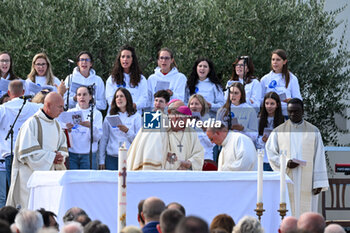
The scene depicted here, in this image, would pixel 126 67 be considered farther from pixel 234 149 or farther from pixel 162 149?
pixel 234 149

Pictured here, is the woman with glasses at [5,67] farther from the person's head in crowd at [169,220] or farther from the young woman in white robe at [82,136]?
the person's head in crowd at [169,220]

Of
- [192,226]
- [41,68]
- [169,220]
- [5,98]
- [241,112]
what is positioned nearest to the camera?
[192,226]

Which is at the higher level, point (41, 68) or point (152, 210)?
point (41, 68)

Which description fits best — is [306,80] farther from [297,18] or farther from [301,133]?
[301,133]

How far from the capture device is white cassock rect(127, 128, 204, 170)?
12.1 m

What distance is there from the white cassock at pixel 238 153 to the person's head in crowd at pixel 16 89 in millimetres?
3391

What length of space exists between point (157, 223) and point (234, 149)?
4088mm

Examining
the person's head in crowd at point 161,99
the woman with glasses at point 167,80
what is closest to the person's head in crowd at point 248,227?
the person's head in crowd at point 161,99

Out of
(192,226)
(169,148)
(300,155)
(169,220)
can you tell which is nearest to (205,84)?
(300,155)

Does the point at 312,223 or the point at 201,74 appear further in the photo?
the point at 201,74

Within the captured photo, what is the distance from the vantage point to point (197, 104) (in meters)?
14.9

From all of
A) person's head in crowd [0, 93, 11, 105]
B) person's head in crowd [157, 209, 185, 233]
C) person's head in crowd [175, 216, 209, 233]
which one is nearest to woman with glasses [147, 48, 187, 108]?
person's head in crowd [0, 93, 11, 105]

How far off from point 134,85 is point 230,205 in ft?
14.8

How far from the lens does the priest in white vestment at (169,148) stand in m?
12.2
